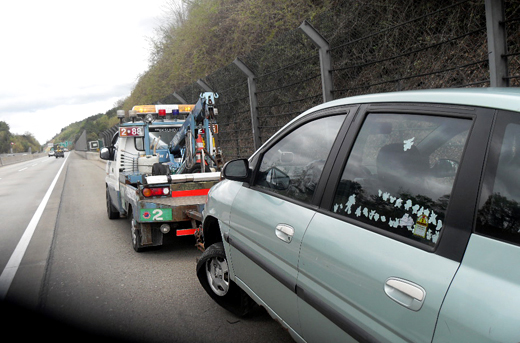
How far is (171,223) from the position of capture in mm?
6051

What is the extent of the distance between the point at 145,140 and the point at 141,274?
12.7 ft

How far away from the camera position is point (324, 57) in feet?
24.2

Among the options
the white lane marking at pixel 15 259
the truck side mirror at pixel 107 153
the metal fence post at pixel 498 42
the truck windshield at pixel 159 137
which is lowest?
the white lane marking at pixel 15 259

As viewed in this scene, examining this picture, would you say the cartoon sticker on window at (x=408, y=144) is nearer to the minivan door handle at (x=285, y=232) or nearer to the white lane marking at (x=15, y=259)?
the minivan door handle at (x=285, y=232)

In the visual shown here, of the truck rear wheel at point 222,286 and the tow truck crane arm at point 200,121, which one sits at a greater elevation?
the tow truck crane arm at point 200,121

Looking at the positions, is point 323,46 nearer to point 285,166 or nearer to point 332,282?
point 285,166

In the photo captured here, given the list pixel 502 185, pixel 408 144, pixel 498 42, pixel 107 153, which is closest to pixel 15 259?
pixel 107 153

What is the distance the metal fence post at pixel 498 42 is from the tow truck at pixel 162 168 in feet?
12.7

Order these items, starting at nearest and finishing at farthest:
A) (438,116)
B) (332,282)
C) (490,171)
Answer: (490,171), (438,116), (332,282)

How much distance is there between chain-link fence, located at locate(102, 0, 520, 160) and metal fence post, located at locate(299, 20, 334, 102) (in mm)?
64

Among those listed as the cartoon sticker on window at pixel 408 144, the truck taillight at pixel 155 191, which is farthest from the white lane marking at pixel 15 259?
the cartoon sticker on window at pixel 408 144

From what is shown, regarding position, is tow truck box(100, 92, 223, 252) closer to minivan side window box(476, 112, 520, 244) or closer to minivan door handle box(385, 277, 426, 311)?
minivan door handle box(385, 277, 426, 311)

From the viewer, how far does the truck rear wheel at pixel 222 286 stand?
3.73 metres

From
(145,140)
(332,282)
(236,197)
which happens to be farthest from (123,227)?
(332,282)
